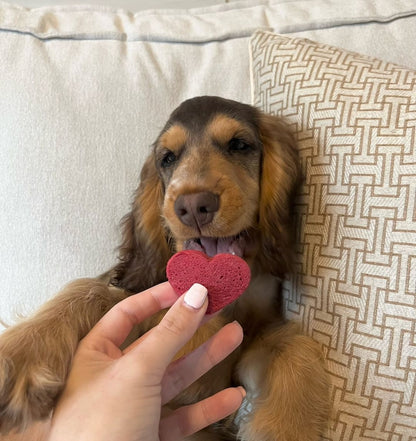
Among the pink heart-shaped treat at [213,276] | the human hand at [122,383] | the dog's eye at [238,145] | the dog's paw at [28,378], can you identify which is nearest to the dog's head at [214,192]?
the dog's eye at [238,145]

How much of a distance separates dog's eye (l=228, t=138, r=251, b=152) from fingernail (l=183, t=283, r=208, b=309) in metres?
0.54

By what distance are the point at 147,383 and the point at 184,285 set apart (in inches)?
7.9

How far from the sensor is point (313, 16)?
1.68m

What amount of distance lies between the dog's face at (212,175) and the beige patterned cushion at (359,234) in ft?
0.49

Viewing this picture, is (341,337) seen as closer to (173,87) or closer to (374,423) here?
(374,423)

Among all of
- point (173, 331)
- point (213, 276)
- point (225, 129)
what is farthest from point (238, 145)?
point (173, 331)

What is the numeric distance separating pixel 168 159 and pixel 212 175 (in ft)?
0.88

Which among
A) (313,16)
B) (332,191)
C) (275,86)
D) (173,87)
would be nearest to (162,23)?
(173,87)

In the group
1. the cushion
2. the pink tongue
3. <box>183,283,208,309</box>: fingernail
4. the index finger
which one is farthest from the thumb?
the cushion

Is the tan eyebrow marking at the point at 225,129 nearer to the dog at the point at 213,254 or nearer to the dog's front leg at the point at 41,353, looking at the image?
the dog at the point at 213,254

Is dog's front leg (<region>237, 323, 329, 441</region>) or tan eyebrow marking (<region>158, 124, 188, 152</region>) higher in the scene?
tan eyebrow marking (<region>158, 124, 188, 152</region>)

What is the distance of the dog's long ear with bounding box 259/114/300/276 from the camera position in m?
1.14

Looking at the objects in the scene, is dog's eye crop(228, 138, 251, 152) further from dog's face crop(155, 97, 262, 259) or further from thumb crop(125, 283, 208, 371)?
thumb crop(125, 283, 208, 371)

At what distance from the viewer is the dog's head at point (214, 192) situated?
1043 mm
